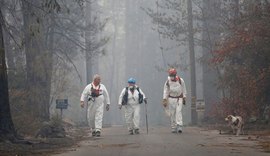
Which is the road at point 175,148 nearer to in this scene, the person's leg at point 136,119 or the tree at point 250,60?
the person's leg at point 136,119

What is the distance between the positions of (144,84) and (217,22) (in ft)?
159

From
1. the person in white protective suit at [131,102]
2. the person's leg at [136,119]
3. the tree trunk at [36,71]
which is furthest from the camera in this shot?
the tree trunk at [36,71]

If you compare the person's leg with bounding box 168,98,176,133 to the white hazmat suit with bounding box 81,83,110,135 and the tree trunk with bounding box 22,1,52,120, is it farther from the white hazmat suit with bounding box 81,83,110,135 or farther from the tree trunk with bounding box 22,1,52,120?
the tree trunk with bounding box 22,1,52,120

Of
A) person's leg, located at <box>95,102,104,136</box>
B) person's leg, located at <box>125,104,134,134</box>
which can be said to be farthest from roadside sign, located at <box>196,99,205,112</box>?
person's leg, located at <box>95,102,104,136</box>

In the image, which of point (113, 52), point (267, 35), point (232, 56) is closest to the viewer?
point (267, 35)

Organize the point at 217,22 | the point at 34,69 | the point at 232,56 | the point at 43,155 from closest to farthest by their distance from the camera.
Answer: the point at 43,155, the point at 34,69, the point at 232,56, the point at 217,22

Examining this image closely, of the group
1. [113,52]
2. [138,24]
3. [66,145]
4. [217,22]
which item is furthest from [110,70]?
[66,145]

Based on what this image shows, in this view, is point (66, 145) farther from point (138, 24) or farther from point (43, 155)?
point (138, 24)

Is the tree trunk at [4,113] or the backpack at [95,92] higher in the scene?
the backpack at [95,92]

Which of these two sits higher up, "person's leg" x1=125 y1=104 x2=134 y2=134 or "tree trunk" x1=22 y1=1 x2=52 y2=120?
"tree trunk" x1=22 y1=1 x2=52 y2=120

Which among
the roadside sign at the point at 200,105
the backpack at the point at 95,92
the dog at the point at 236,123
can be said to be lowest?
the dog at the point at 236,123

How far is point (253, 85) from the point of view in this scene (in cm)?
1912

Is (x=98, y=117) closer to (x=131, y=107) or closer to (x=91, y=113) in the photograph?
(x=91, y=113)

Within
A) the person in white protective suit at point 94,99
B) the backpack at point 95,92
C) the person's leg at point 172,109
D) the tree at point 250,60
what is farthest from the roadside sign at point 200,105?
the backpack at point 95,92
